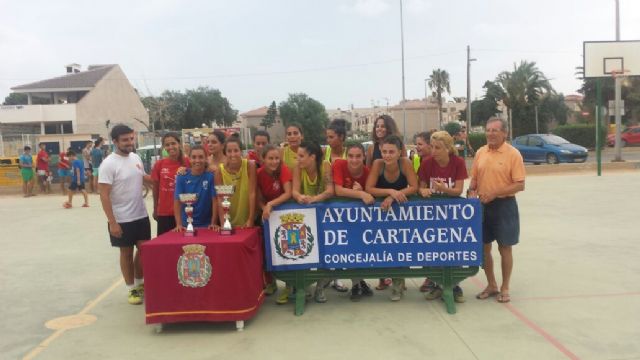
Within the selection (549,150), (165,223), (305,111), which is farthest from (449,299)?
(305,111)

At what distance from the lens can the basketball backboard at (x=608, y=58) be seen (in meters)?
18.2

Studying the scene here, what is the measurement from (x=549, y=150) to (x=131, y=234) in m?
20.1

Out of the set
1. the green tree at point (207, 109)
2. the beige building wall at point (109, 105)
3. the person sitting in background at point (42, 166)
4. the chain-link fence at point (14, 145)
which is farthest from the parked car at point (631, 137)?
the green tree at point (207, 109)

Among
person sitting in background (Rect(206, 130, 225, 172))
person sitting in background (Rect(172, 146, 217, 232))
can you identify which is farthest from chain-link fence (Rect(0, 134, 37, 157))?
person sitting in background (Rect(172, 146, 217, 232))

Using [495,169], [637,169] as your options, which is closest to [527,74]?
[637,169]

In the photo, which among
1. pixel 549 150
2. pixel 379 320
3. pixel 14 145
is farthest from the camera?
pixel 14 145

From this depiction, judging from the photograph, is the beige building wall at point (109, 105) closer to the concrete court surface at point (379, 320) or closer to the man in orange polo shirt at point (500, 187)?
the concrete court surface at point (379, 320)

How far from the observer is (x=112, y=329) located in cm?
475

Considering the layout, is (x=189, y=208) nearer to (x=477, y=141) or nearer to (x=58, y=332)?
(x=58, y=332)

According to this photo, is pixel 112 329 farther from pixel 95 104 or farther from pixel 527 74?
pixel 527 74

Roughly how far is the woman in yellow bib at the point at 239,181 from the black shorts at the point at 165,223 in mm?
826

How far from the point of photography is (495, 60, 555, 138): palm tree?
5181 centimetres

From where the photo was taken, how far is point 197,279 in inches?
175

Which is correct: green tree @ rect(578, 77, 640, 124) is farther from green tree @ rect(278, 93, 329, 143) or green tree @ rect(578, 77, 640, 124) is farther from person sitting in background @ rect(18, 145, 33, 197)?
person sitting in background @ rect(18, 145, 33, 197)
